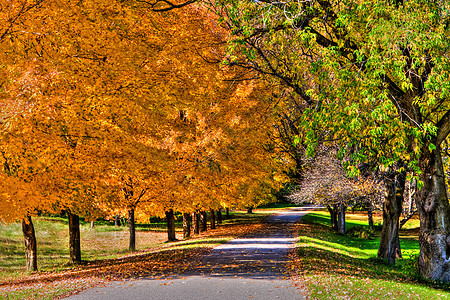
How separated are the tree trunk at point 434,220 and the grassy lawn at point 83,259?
7.71 m

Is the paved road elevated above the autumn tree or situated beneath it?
situated beneath

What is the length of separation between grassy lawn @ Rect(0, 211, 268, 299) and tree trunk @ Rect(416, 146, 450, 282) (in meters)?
7.71

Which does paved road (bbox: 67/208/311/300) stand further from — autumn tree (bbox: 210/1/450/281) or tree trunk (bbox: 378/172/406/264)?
tree trunk (bbox: 378/172/406/264)

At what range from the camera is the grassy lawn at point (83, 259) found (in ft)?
37.2

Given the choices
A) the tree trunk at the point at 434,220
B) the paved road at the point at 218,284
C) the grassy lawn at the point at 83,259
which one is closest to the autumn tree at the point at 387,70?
the tree trunk at the point at 434,220

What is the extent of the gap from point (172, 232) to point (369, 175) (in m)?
12.7

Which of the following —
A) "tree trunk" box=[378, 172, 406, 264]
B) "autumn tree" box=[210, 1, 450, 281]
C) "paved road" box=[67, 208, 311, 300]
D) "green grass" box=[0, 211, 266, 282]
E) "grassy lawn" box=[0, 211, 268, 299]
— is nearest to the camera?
"autumn tree" box=[210, 1, 450, 281]

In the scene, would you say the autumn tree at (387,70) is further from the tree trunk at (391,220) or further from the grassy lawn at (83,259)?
the grassy lawn at (83,259)

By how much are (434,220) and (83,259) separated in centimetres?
1696

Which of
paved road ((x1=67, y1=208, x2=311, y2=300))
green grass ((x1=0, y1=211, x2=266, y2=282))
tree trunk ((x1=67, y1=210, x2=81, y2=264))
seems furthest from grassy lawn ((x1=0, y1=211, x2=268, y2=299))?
paved road ((x1=67, y1=208, x2=311, y2=300))

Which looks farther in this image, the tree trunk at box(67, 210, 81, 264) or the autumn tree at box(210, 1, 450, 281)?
the tree trunk at box(67, 210, 81, 264)

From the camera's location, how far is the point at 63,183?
1295 cm

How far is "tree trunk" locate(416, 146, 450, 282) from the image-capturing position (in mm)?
11406

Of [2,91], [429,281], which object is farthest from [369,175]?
[2,91]
